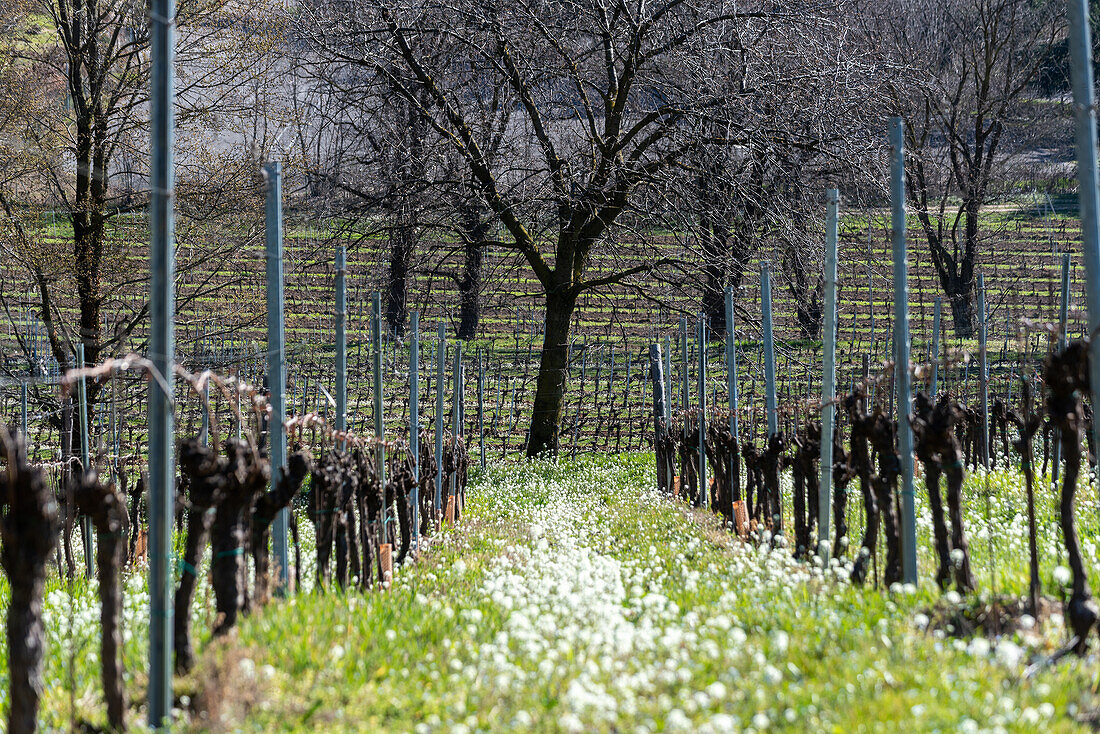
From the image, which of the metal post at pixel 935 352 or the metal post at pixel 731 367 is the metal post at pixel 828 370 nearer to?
the metal post at pixel 935 352

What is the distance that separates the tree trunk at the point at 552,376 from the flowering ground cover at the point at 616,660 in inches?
425

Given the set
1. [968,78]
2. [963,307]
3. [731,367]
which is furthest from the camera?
[968,78]

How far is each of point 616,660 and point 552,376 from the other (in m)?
13.5

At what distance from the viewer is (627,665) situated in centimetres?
448

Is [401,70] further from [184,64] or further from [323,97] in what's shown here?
[184,64]

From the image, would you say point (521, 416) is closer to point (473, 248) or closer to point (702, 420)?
point (473, 248)

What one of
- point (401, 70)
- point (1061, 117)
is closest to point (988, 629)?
point (401, 70)

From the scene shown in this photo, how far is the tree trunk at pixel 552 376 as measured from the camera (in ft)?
58.0

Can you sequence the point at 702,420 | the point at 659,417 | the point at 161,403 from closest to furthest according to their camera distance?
the point at 161,403
the point at 702,420
the point at 659,417

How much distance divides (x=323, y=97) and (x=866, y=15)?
48.9ft

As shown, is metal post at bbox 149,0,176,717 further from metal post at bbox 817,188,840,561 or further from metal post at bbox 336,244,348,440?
metal post at bbox 817,188,840,561

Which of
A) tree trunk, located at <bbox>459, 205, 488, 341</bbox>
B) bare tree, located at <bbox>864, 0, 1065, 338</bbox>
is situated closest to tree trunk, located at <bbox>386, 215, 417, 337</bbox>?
tree trunk, located at <bbox>459, 205, 488, 341</bbox>

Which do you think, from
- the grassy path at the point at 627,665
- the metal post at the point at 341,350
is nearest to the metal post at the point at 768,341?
the grassy path at the point at 627,665

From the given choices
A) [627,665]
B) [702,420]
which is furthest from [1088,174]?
[702,420]
